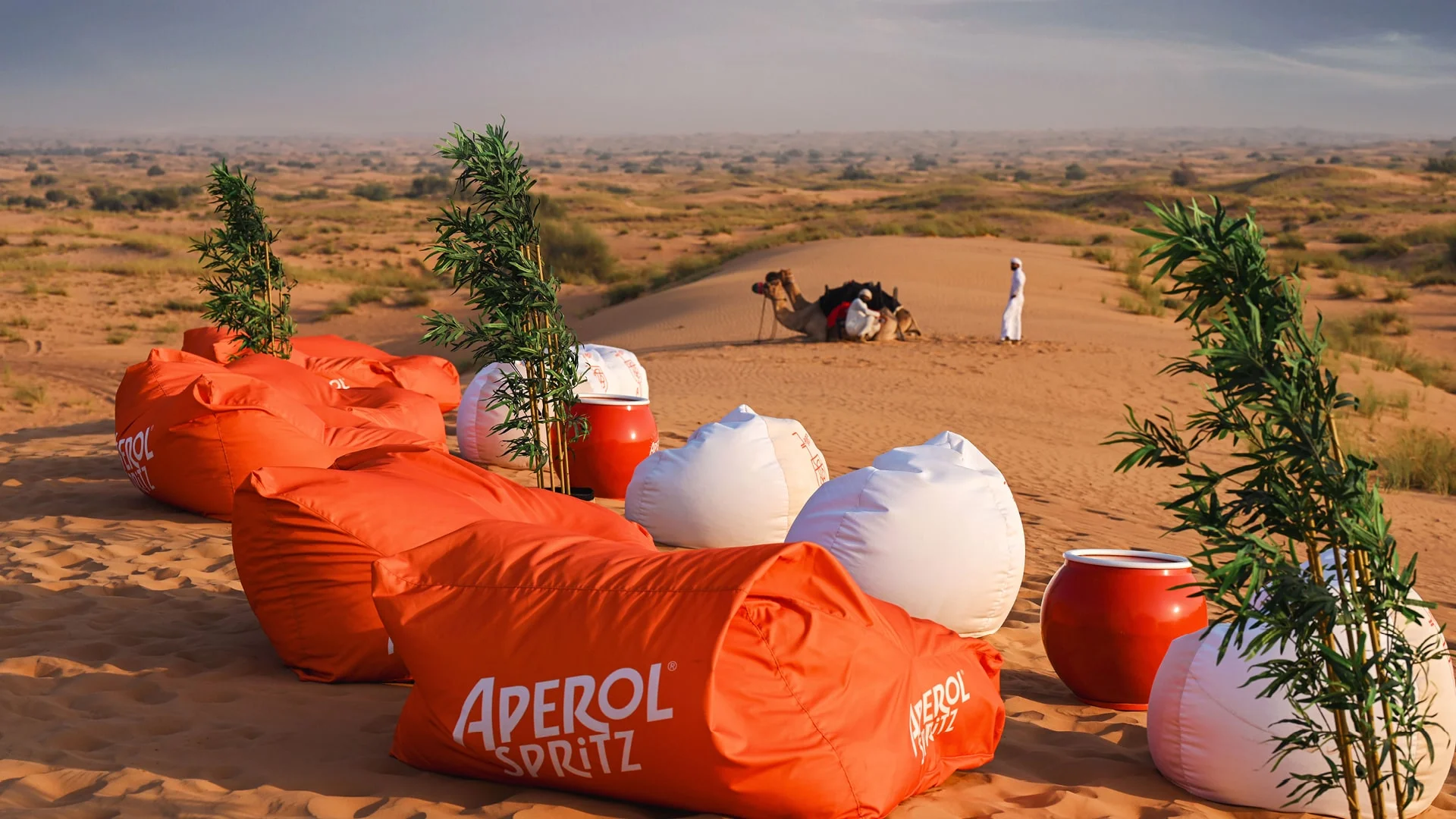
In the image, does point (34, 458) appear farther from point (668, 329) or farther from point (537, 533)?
point (668, 329)

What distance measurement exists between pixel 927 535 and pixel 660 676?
2.65 m

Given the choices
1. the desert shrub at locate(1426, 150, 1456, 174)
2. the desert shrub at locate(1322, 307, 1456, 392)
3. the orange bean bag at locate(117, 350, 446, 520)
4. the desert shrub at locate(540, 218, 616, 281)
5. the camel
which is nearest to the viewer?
the orange bean bag at locate(117, 350, 446, 520)

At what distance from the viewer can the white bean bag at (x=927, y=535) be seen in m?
5.91

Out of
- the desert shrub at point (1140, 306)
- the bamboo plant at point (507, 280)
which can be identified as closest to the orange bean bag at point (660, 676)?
the bamboo plant at point (507, 280)

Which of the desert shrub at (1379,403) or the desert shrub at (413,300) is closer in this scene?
the desert shrub at (1379,403)

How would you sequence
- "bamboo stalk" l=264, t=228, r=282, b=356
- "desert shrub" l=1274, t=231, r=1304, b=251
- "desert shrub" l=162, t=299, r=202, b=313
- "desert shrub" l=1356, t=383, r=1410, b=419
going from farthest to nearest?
"desert shrub" l=1274, t=231, r=1304, b=251, "desert shrub" l=162, t=299, r=202, b=313, "desert shrub" l=1356, t=383, r=1410, b=419, "bamboo stalk" l=264, t=228, r=282, b=356

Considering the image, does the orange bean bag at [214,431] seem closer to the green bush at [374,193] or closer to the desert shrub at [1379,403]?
the desert shrub at [1379,403]

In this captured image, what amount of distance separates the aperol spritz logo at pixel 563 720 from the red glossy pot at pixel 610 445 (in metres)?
5.03

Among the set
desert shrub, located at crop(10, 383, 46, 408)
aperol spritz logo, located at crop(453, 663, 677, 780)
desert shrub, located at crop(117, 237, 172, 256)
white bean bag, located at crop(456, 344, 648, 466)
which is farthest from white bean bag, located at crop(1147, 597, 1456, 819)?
desert shrub, located at crop(117, 237, 172, 256)

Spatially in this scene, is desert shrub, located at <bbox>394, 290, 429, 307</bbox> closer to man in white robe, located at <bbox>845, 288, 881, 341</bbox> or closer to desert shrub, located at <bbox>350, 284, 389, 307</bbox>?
desert shrub, located at <bbox>350, 284, 389, 307</bbox>

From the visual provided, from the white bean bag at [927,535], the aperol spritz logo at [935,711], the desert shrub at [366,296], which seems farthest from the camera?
the desert shrub at [366,296]

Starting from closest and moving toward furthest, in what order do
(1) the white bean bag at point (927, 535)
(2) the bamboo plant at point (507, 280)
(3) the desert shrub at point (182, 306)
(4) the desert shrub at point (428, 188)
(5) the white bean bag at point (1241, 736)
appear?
1. (5) the white bean bag at point (1241, 736)
2. (1) the white bean bag at point (927, 535)
3. (2) the bamboo plant at point (507, 280)
4. (3) the desert shrub at point (182, 306)
5. (4) the desert shrub at point (428, 188)

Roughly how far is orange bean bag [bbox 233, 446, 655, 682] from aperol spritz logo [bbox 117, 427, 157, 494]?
3.44m

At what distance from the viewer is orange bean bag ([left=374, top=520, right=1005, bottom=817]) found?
11.7 ft
